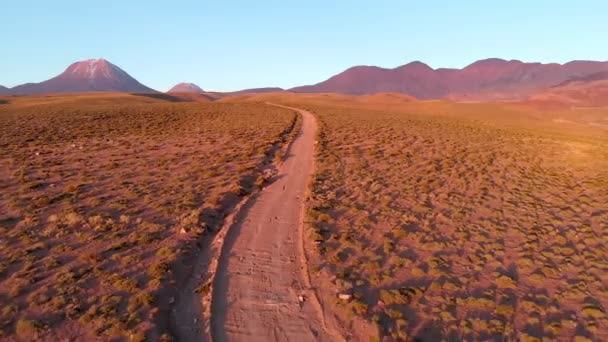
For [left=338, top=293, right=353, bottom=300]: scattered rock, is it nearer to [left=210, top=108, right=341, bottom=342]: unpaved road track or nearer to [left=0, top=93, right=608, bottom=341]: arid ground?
[left=0, top=93, right=608, bottom=341]: arid ground

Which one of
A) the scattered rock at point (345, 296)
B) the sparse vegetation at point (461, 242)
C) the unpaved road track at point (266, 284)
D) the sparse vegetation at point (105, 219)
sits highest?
the sparse vegetation at point (105, 219)

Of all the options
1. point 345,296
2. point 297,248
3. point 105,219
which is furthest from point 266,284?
point 105,219

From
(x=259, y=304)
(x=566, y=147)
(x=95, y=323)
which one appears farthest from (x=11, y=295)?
(x=566, y=147)

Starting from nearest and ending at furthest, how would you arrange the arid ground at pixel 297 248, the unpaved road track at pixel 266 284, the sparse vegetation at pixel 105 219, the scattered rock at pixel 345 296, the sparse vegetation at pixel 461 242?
the unpaved road track at pixel 266 284 → the arid ground at pixel 297 248 → the sparse vegetation at pixel 105 219 → the sparse vegetation at pixel 461 242 → the scattered rock at pixel 345 296

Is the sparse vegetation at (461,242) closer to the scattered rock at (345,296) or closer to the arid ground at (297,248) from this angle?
the arid ground at (297,248)

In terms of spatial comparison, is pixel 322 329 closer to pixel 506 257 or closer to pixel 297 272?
pixel 297 272

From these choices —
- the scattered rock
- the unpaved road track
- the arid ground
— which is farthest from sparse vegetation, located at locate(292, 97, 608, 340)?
the unpaved road track

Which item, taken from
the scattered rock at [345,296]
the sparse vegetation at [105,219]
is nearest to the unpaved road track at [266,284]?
the scattered rock at [345,296]
